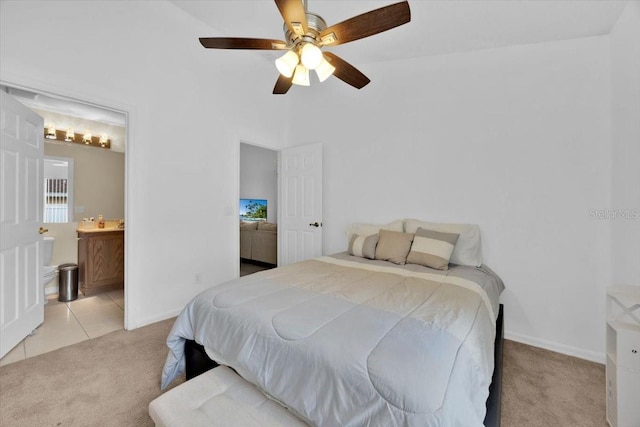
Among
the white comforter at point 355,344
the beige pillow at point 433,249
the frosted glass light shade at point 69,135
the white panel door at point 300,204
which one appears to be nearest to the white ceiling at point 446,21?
the white panel door at point 300,204

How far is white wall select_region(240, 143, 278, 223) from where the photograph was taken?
21.1 feet

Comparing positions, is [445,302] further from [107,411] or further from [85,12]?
→ [85,12]

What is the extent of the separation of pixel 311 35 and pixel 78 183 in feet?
14.0

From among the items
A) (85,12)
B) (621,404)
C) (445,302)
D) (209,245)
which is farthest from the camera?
(209,245)

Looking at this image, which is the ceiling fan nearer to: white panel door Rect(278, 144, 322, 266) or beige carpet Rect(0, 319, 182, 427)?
white panel door Rect(278, 144, 322, 266)

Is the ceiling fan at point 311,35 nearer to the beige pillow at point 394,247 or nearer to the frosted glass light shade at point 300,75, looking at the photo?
the frosted glass light shade at point 300,75

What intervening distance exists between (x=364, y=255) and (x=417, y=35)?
7.38ft

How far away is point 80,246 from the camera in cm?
354

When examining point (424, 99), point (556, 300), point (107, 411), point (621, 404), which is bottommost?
point (107, 411)

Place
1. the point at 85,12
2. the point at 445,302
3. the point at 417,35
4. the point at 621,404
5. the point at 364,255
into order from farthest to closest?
the point at 364,255 → the point at 417,35 → the point at 85,12 → the point at 445,302 → the point at 621,404

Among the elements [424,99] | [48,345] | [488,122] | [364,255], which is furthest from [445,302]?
[48,345]

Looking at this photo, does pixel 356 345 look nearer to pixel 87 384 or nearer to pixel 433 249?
pixel 433 249

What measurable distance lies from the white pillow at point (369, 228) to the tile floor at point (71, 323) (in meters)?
2.59

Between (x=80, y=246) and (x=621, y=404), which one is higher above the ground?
(x=80, y=246)
